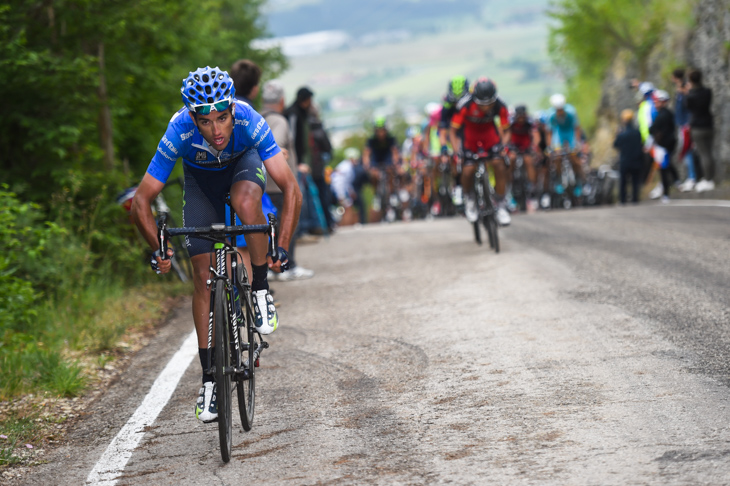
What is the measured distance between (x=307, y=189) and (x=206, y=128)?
8451 mm

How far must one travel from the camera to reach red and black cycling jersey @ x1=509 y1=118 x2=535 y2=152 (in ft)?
61.1

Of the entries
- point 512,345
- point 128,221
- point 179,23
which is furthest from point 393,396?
point 179,23

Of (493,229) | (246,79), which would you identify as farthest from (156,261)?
(493,229)

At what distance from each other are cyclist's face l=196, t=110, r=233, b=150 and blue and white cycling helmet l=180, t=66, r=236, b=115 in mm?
52

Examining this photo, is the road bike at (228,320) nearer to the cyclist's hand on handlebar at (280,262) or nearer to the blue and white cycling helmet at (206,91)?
the cyclist's hand on handlebar at (280,262)

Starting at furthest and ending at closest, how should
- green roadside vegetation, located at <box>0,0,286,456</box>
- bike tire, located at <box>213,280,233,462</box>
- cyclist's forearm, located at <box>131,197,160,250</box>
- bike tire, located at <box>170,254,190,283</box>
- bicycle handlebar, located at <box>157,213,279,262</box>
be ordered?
bike tire, located at <box>170,254,190,283</box> < green roadside vegetation, located at <box>0,0,286,456</box> < cyclist's forearm, located at <box>131,197,160,250</box> < bicycle handlebar, located at <box>157,213,279,262</box> < bike tire, located at <box>213,280,233,462</box>

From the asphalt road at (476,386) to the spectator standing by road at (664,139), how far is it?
9107mm

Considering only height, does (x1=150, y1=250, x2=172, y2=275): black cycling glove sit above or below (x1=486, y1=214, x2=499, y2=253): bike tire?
above

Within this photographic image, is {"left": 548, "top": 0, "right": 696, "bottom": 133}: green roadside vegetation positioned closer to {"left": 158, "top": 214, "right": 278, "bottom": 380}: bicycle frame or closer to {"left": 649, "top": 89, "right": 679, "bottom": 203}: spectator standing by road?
{"left": 649, "top": 89, "right": 679, "bottom": 203}: spectator standing by road

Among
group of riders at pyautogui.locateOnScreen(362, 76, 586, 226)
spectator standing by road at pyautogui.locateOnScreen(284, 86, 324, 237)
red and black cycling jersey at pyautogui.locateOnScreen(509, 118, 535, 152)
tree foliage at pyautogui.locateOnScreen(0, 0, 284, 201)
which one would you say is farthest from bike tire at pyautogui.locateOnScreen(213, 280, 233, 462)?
red and black cycling jersey at pyautogui.locateOnScreen(509, 118, 535, 152)

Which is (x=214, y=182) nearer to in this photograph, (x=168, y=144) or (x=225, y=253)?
(x=168, y=144)

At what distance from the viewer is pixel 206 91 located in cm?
457

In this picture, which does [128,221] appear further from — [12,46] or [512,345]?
[512,345]

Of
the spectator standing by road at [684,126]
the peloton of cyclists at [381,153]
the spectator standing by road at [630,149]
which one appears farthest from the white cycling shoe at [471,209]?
the spectator standing by road at [630,149]
